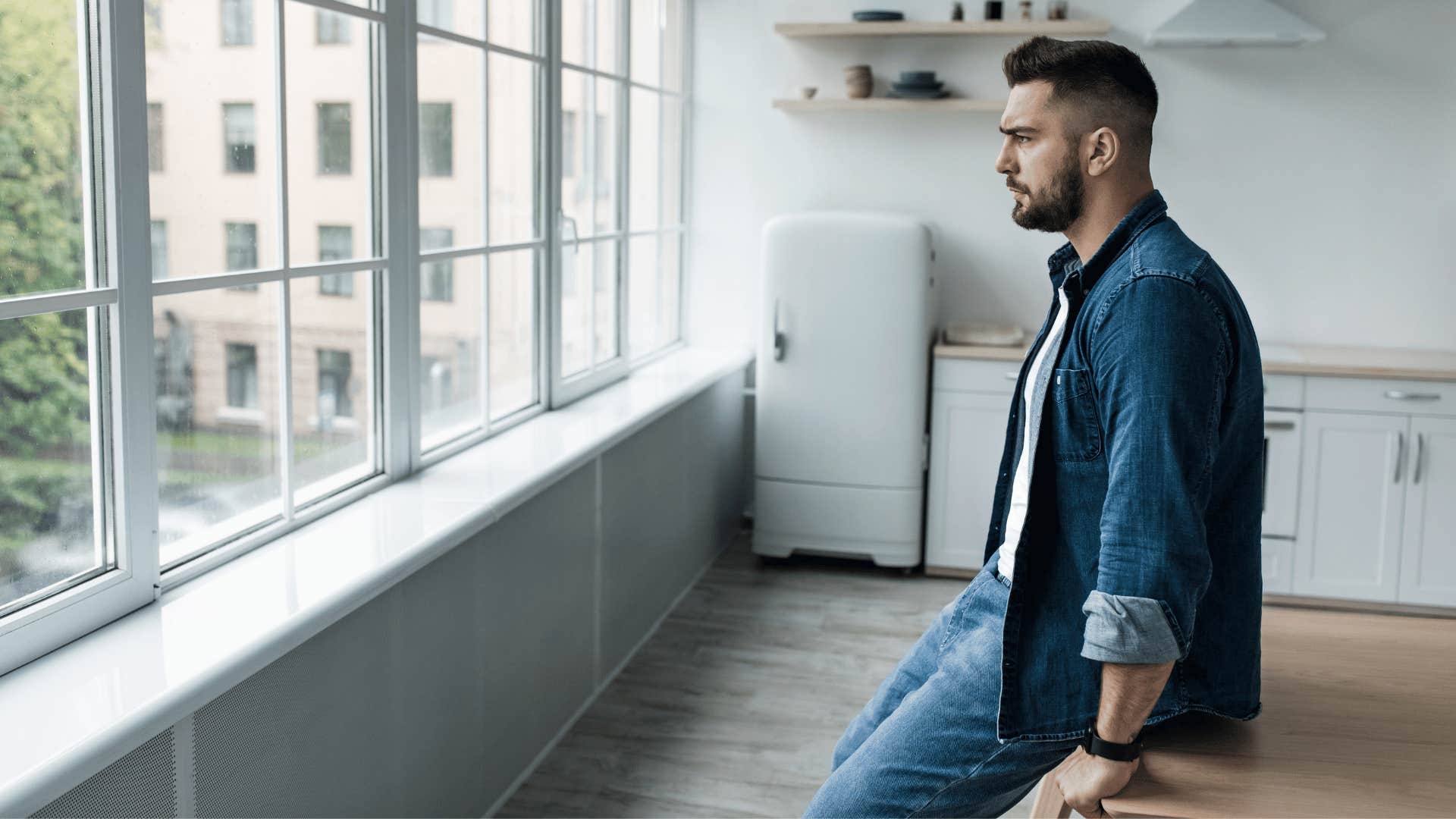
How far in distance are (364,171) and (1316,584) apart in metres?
3.44

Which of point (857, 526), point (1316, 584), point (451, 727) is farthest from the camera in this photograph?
point (857, 526)

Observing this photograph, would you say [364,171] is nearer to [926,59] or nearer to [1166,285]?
[1166,285]

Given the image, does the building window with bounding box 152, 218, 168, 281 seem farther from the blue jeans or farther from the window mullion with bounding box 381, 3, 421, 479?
the blue jeans

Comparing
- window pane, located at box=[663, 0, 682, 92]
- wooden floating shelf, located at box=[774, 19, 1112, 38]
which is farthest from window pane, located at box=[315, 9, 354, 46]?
wooden floating shelf, located at box=[774, 19, 1112, 38]

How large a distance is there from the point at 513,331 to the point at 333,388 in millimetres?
860

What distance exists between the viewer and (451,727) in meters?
2.50

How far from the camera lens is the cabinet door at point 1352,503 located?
4.21 meters

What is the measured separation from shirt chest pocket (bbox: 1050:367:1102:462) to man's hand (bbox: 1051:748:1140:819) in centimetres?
37

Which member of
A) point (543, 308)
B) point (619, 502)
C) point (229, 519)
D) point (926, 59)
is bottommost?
point (619, 502)

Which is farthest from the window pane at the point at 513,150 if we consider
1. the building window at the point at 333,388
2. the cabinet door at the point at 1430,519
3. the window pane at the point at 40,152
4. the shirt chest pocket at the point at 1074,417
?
the cabinet door at the point at 1430,519

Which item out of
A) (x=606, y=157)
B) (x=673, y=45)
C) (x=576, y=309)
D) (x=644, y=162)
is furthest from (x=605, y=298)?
(x=673, y=45)

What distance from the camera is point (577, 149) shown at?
3.84m

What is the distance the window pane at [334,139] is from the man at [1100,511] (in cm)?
136

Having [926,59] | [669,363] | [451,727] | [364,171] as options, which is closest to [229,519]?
[451,727]
